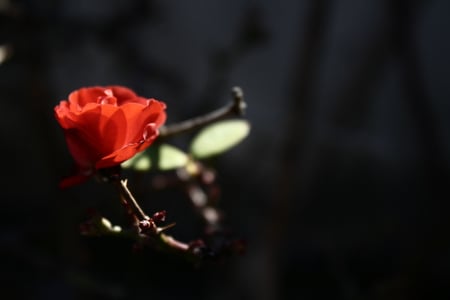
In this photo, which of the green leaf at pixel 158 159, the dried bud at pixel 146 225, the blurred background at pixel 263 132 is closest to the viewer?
the dried bud at pixel 146 225

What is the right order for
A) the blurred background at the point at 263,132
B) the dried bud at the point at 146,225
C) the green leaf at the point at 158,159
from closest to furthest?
the dried bud at the point at 146,225, the green leaf at the point at 158,159, the blurred background at the point at 263,132

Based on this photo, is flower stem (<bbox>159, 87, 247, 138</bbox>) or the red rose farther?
flower stem (<bbox>159, 87, 247, 138</bbox>)

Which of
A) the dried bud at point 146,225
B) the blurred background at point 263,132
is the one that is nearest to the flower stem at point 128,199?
the dried bud at point 146,225

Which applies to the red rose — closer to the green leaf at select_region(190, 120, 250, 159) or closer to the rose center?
the rose center

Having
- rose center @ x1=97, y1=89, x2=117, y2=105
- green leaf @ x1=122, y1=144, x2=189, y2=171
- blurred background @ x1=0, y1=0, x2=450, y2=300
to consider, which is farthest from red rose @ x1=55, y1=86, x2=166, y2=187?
blurred background @ x1=0, y1=0, x2=450, y2=300

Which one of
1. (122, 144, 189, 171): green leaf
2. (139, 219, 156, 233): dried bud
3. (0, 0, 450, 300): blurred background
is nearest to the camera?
(139, 219, 156, 233): dried bud

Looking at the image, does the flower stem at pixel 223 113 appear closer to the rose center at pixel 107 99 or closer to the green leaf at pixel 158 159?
the green leaf at pixel 158 159

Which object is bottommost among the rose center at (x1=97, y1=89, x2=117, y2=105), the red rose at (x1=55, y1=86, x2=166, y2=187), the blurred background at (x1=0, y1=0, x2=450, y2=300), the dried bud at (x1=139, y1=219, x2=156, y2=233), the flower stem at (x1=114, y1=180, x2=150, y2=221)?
the dried bud at (x1=139, y1=219, x2=156, y2=233)
